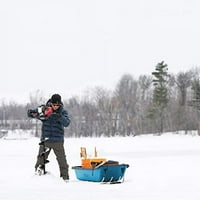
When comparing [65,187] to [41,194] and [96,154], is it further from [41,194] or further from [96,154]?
[96,154]

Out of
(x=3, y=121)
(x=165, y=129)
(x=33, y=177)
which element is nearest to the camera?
(x=33, y=177)

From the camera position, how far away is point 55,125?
7508 millimetres

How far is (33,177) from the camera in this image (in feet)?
23.7

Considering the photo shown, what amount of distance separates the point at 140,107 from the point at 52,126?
229ft

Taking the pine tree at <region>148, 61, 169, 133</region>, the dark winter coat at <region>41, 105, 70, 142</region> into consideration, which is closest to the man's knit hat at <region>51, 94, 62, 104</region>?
the dark winter coat at <region>41, 105, 70, 142</region>

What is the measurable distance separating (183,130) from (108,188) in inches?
2293

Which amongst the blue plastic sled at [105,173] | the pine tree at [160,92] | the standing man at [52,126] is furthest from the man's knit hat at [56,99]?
the pine tree at [160,92]

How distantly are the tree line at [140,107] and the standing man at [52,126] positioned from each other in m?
53.0

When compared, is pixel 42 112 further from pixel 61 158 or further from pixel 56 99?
pixel 61 158

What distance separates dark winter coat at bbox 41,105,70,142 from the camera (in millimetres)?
7449

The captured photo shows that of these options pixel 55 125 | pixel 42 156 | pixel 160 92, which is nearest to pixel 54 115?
pixel 55 125

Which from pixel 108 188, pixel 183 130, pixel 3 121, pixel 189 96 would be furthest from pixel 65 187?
pixel 3 121

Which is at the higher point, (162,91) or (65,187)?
(162,91)

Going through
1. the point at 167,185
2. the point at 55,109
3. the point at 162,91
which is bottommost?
the point at 167,185
